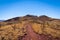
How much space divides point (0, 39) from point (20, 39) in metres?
5.21

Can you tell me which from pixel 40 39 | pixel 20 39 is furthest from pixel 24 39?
pixel 40 39

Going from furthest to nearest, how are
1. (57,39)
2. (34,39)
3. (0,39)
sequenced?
1. (57,39)
2. (34,39)
3. (0,39)

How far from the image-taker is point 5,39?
2783cm

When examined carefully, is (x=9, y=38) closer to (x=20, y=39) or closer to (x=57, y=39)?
(x=20, y=39)

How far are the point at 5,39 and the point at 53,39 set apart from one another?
10.7 metres

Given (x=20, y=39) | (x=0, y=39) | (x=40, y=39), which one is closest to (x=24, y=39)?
(x=20, y=39)

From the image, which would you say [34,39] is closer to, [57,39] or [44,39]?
[44,39]

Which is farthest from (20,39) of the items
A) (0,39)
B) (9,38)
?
(0,39)

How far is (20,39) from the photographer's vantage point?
30.8 m

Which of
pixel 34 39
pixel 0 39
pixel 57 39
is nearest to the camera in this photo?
pixel 0 39

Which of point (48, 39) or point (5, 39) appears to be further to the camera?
point (48, 39)

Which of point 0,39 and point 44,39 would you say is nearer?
point 0,39

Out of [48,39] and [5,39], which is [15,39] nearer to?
[5,39]

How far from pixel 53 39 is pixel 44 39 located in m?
2.33
